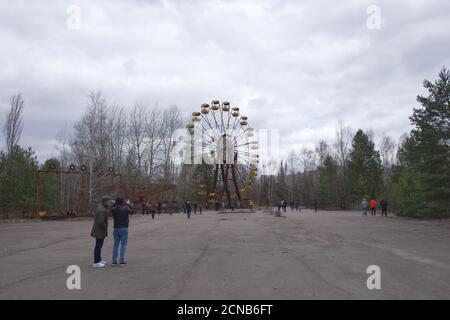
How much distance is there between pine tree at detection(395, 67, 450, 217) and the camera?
25927mm

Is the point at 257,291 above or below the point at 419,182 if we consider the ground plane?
below

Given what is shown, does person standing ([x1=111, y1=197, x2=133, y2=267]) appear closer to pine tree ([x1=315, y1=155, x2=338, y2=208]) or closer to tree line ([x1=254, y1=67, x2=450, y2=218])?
tree line ([x1=254, y1=67, x2=450, y2=218])

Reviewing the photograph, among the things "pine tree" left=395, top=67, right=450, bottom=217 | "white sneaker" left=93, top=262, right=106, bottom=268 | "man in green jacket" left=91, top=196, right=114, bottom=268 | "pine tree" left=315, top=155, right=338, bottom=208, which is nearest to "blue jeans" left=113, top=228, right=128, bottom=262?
"man in green jacket" left=91, top=196, right=114, bottom=268

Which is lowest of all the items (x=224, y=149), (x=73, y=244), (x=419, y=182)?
(x=73, y=244)

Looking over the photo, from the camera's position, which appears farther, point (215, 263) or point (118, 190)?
point (118, 190)

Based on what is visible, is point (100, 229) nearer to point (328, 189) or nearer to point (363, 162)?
point (363, 162)

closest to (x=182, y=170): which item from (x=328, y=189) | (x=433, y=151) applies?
(x=328, y=189)

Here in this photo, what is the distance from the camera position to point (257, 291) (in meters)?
6.49

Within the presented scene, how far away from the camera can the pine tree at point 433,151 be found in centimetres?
2593

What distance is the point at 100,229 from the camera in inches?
→ 371

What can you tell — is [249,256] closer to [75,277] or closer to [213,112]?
[75,277]

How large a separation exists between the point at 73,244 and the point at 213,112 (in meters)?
33.1
